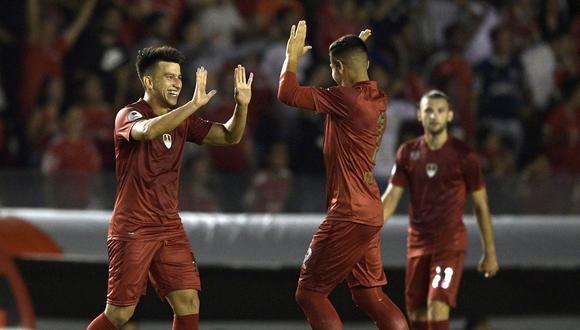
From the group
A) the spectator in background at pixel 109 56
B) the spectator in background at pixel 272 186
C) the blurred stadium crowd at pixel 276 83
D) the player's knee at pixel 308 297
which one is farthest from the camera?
the spectator in background at pixel 109 56

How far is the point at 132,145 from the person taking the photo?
22.9 feet

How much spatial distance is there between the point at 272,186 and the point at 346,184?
3.63 meters

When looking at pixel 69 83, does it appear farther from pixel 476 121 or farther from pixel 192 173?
pixel 476 121

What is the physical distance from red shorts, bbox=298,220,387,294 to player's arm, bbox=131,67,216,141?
1152mm

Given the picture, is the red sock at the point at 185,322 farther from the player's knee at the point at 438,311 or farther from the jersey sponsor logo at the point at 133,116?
the player's knee at the point at 438,311

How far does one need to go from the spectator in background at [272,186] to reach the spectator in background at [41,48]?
2.41m

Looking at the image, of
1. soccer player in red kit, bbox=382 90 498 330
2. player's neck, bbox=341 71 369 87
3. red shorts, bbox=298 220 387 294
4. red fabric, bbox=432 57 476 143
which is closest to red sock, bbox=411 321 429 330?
soccer player in red kit, bbox=382 90 498 330

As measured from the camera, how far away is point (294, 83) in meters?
7.07

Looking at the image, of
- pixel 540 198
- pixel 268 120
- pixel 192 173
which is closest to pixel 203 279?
pixel 192 173

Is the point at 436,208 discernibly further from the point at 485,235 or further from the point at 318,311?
the point at 318,311

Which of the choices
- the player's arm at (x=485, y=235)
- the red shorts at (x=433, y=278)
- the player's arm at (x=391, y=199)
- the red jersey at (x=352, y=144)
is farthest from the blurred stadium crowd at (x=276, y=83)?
the red jersey at (x=352, y=144)

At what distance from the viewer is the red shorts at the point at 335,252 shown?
727cm

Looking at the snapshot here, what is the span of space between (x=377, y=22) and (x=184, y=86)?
8.26 ft

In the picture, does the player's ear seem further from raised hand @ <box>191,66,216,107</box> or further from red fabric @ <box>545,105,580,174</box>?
red fabric @ <box>545,105,580,174</box>
